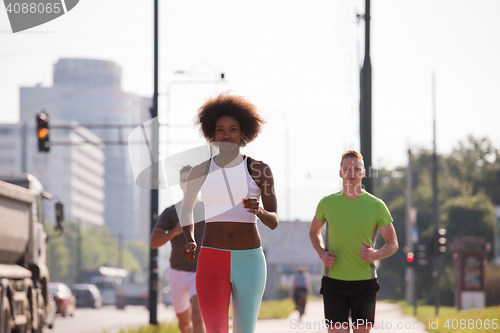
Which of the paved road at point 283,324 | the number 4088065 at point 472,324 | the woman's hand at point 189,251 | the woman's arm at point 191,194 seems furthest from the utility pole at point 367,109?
the woman's hand at point 189,251

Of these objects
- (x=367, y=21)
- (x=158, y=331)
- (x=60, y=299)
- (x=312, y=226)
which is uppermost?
(x=367, y=21)

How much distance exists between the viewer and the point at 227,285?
5.11 metres

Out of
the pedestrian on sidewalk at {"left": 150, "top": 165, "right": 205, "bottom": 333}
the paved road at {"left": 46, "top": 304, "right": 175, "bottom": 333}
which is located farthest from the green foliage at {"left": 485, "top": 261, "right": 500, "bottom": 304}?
the pedestrian on sidewalk at {"left": 150, "top": 165, "right": 205, "bottom": 333}

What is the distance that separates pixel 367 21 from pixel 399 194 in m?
79.6

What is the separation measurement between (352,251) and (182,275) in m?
2.66

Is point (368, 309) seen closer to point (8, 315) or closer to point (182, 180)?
point (182, 180)

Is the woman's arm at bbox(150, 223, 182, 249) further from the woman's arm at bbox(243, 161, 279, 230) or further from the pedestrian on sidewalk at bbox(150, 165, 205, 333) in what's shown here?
the woman's arm at bbox(243, 161, 279, 230)

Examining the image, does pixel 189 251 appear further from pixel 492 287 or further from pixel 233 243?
pixel 492 287

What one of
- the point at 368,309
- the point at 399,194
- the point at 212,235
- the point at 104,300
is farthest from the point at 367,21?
the point at 399,194

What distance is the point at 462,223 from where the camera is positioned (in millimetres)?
57312

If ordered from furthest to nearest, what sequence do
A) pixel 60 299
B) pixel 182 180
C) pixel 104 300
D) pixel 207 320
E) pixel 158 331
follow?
pixel 104 300 < pixel 60 299 < pixel 158 331 < pixel 182 180 < pixel 207 320

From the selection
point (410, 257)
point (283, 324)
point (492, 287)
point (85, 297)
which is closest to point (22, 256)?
point (283, 324)

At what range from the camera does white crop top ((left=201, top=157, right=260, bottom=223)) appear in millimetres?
5105

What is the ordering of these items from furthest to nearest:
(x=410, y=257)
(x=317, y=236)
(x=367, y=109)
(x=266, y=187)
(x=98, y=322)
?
(x=98, y=322) < (x=410, y=257) < (x=367, y=109) < (x=317, y=236) < (x=266, y=187)
